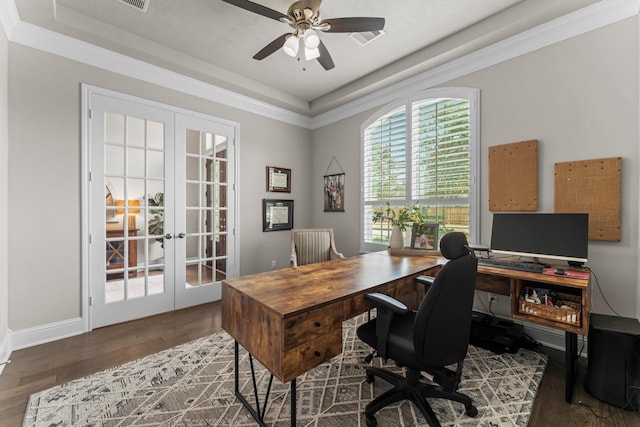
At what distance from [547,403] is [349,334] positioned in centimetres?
151

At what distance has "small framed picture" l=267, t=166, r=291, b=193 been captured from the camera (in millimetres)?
4320

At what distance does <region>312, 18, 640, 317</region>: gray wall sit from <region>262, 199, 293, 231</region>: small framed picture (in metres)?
2.79

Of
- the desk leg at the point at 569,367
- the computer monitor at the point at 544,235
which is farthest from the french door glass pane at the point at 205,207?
the desk leg at the point at 569,367

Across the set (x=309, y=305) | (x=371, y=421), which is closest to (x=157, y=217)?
(x=309, y=305)

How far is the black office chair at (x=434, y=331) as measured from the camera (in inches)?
53.9

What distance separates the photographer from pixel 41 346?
2490 mm

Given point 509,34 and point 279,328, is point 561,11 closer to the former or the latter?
point 509,34

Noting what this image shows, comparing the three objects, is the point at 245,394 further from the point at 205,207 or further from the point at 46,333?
the point at 205,207

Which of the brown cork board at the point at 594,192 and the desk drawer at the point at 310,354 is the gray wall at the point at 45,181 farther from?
the brown cork board at the point at 594,192

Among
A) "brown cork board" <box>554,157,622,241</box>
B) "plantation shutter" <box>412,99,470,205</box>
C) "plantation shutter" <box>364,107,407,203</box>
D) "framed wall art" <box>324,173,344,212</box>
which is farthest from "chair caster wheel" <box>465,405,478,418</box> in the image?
"framed wall art" <box>324,173,344,212</box>

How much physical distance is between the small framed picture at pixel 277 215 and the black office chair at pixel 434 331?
2926mm

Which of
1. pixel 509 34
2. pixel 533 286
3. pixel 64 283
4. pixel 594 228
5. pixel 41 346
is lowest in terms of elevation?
pixel 41 346

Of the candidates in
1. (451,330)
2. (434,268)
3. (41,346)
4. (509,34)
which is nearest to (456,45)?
(509,34)

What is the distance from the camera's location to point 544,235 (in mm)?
2227
